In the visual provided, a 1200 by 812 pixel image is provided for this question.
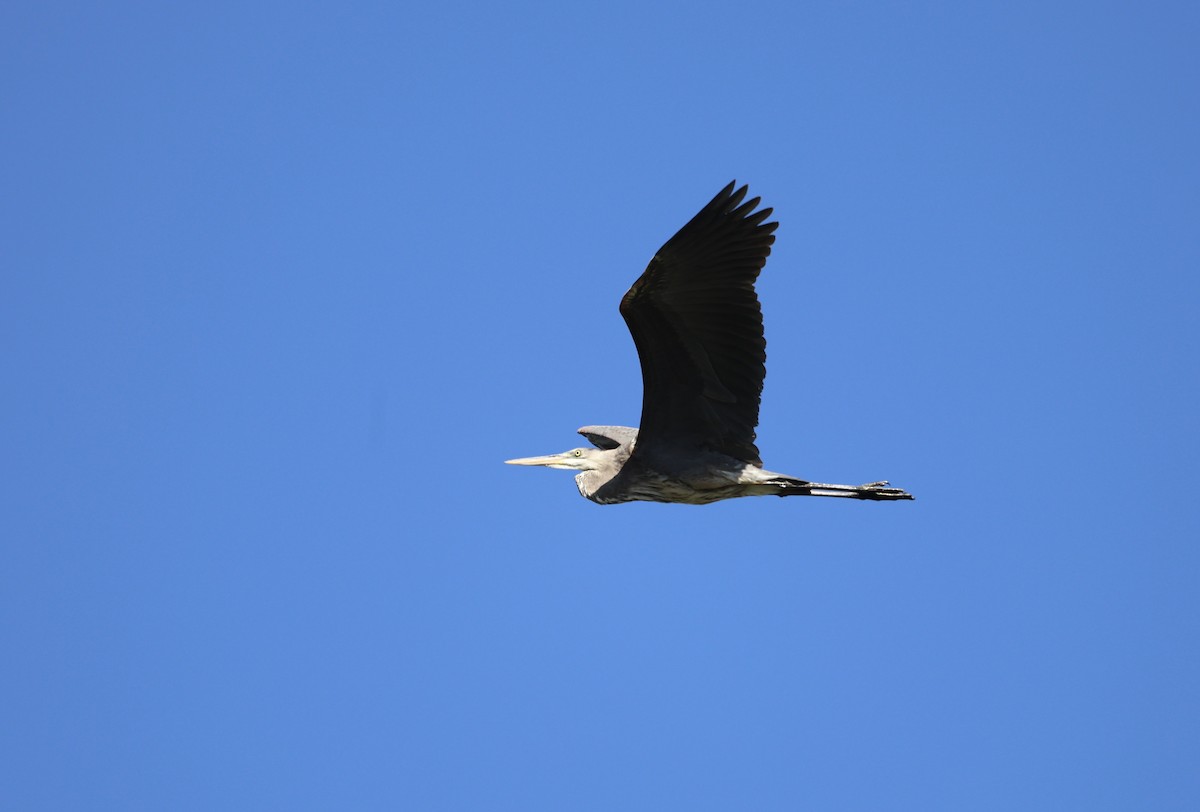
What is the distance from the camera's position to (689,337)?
368 inches

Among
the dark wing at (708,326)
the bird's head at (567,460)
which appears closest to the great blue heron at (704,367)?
the dark wing at (708,326)


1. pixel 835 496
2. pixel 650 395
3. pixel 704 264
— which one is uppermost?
pixel 704 264

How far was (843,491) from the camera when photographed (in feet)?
32.0

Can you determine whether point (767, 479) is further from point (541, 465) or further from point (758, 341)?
point (541, 465)

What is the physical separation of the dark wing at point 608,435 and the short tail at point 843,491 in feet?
5.94

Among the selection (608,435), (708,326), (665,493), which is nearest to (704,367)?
(708,326)

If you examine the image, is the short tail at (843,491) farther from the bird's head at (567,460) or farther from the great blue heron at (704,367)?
the bird's head at (567,460)

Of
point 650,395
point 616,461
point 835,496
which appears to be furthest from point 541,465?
point 835,496

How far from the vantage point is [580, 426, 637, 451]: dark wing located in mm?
11273

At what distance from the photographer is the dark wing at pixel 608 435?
444 inches

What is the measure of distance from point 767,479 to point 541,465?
2514mm

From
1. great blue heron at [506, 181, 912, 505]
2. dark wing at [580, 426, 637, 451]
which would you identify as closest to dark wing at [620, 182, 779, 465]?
great blue heron at [506, 181, 912, 505]

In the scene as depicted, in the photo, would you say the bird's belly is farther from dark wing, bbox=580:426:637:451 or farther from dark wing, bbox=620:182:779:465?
dark wing, bbox=580:426:637:451

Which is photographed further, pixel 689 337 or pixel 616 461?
pixel 616 461
